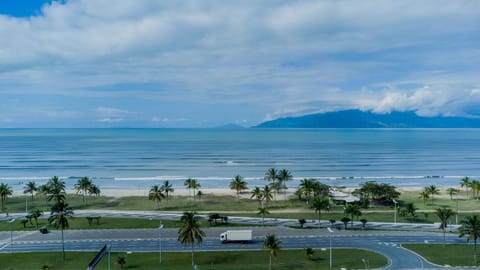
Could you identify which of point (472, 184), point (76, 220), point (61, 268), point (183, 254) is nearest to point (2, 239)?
Answer: point (76, 220)

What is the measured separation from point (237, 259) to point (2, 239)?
149 ft

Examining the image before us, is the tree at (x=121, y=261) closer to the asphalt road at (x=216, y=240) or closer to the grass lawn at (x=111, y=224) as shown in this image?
the asphalt road at (x=216, y=240)

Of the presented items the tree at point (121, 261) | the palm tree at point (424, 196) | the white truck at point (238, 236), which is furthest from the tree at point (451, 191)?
the tree at point (121, 261)

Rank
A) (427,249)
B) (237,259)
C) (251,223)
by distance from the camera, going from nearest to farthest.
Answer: (237,259) → (427,249) → (251,223)

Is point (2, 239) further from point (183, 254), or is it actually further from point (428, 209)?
point (428, 209)

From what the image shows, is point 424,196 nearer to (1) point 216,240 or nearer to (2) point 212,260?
(1) point 216,240

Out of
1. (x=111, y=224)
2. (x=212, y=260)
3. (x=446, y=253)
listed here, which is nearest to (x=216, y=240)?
(x=212, y=260)

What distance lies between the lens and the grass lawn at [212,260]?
57.7 m

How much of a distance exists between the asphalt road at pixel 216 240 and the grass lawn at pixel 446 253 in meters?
2.19

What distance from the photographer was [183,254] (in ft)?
208

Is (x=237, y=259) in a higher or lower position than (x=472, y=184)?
lower

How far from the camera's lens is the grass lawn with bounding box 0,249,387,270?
5772cm

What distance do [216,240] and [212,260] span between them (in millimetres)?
10783

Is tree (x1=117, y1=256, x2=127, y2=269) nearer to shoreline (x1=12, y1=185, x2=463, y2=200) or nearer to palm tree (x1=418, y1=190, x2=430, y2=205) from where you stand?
shoreline (x1=12, y1=185, x2=463, y2=200)
